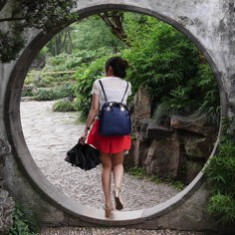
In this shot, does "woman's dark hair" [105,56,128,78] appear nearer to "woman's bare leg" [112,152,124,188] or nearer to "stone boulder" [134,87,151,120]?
"woman's bare leg" [112,152,124,188]

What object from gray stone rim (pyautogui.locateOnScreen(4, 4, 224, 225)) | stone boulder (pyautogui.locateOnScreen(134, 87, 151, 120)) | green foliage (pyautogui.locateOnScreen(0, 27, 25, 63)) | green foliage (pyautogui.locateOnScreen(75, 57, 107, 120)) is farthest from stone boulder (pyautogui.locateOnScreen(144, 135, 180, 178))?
green foliage (pyautogui.locateOnScreen(75, 57, 107, 120))

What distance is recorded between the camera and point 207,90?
751 centimetres

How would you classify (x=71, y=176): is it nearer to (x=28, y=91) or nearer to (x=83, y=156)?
(x=83, y=156)

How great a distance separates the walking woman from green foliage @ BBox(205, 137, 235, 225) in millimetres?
920

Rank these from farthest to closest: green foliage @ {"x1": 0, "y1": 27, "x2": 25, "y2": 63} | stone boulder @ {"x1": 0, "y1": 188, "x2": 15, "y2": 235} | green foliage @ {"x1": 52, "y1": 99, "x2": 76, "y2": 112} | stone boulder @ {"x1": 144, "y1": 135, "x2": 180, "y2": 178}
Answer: green foliage @ {"x1": 52, "y1": 99, "x2": 76, "y2": 112} < stone boulder @ {"x1": 144, "y1": 135, "x2": 180, "y2": 178} < stone boulder @ {"x1": 0, "y1": 188, "x2": 15, "y2": 235} < green foliage @ {"x1": 0, "y1": 27, "x2": 25, "y2": 63}

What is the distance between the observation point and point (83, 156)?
5188mm

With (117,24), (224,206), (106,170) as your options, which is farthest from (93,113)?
(117,24)

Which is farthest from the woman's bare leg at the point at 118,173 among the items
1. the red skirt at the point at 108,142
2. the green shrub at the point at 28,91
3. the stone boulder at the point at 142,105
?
the green shrub at the point at 28,91

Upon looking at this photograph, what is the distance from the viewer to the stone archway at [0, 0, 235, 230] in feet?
16.5

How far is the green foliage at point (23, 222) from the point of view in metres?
4.90

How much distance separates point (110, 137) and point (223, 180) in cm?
120

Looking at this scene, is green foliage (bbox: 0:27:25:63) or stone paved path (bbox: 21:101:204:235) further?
stone paved path (bbox: 21:101:204:235)

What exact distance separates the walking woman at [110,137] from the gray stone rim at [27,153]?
308 mm

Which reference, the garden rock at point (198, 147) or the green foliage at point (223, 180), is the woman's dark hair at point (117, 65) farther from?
the garden rock at point (198, 147)
